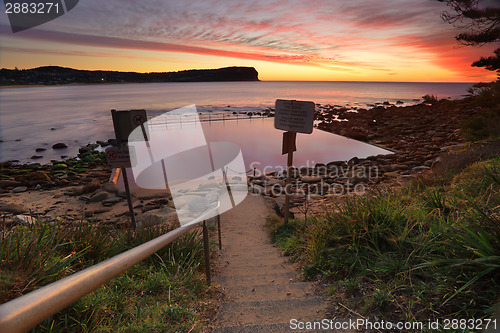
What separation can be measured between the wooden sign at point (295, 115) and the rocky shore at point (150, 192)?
157 cm

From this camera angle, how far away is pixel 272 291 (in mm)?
3631

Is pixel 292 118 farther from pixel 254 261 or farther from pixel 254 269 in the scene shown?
pixel 254 269

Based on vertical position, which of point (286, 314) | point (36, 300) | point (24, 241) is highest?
point (36, 300)

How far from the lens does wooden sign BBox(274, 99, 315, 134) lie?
22.0 ft

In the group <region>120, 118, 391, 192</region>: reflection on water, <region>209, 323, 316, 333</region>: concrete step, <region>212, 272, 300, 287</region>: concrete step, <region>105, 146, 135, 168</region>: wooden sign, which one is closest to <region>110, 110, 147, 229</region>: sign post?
<region>105, 146, 135, 168</region>: wooden sign

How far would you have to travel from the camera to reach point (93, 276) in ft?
4.10

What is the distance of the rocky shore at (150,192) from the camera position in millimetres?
10273

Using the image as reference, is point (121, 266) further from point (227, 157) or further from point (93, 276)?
point (227, 157)

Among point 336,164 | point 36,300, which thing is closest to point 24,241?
point 36,300

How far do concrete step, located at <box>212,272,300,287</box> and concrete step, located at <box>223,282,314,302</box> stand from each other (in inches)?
7.8

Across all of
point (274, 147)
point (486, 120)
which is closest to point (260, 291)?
point (486, 120)

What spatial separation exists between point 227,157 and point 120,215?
9310 millimetres

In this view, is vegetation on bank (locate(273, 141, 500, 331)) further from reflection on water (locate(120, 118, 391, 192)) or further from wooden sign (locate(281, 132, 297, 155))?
reflection on water (locate(120, 118, 391, 192))

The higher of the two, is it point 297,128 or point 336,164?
point 297,128
